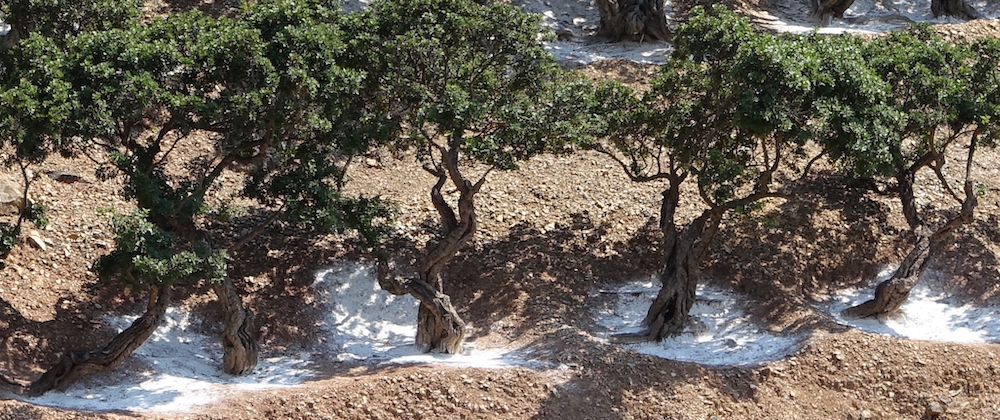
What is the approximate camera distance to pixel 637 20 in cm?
2750

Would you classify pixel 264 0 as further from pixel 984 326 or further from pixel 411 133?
pixel 984 326

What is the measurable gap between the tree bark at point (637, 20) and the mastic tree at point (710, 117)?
9804 mm

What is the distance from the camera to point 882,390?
16.2 metres

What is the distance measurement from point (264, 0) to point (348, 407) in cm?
559

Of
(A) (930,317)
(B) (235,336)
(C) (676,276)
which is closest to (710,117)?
(C) (676,276)

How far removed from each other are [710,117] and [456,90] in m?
3.86

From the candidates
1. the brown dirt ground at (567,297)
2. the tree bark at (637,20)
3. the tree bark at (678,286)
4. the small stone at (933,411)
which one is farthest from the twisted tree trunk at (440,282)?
the tree bark at (637,20)

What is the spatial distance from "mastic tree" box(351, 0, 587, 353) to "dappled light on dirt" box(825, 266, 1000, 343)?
18.3ft

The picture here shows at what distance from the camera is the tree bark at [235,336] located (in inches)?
613

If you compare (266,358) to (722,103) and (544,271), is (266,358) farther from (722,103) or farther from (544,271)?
(722,103)

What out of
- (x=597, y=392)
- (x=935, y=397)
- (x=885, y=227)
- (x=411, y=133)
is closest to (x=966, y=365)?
(x=935, y=397)

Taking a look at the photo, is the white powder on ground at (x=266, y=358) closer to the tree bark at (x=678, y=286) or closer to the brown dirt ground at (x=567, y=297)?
the brown dirt ground at (x=567, y=297)

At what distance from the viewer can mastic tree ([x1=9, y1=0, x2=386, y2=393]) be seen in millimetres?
13883

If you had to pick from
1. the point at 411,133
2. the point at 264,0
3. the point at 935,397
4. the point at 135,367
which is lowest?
the point at 935,397
